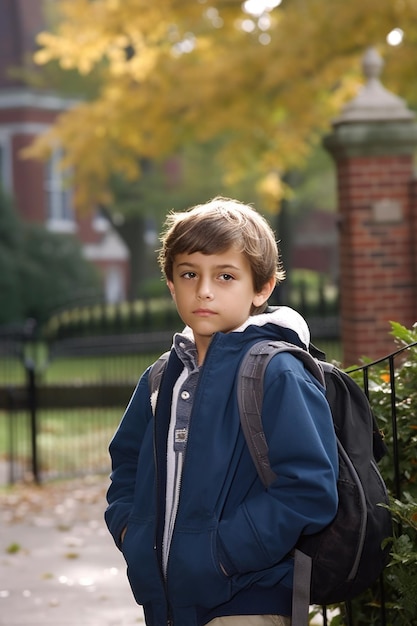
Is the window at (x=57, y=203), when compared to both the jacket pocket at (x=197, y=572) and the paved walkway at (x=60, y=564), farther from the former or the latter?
the jacket pocket at (x=197, y=572)

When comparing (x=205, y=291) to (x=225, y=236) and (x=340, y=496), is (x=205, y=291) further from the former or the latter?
(x=340, y=496)

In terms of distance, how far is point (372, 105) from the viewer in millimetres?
9336

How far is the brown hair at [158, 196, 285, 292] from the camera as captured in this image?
2.81 meters

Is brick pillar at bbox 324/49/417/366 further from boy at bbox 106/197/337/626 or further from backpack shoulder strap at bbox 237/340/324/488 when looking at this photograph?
backpack shoulder strap at bbox 237/340/324/488

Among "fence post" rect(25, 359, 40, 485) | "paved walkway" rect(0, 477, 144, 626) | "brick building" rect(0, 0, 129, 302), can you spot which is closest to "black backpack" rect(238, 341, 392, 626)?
"paved walkway" rect(0, 477, 144, 626)

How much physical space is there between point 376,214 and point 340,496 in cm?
679

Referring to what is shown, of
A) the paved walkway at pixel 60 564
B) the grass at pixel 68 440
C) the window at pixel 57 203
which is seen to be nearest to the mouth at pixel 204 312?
the paved walkway at pixel 60 564

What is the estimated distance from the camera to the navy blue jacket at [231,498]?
8.52ft

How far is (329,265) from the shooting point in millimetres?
47781

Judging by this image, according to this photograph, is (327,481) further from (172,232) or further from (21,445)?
(21,445)

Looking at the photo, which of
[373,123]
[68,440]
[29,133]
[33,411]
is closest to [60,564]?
[33,411]

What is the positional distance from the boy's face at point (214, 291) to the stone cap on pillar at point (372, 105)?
263 inches

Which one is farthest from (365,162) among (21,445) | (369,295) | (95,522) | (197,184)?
(197,184)

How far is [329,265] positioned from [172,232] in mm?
45196
